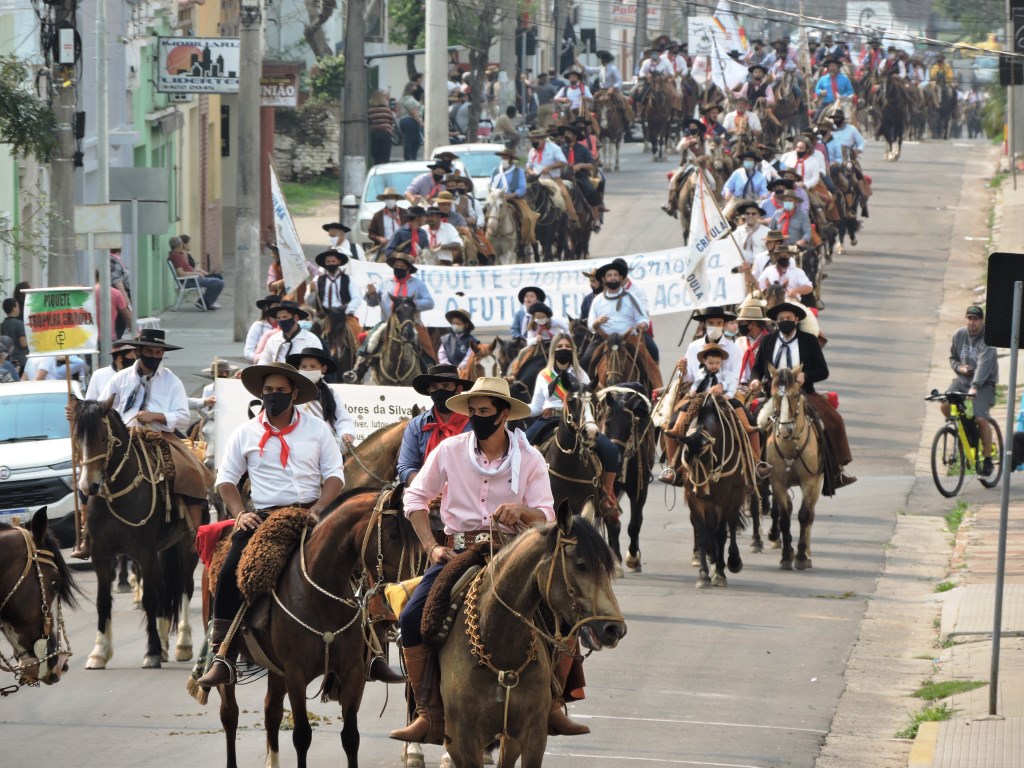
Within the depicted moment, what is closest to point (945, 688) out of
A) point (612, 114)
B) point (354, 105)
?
point (354, 105)

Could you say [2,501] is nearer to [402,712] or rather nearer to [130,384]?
[130,384]

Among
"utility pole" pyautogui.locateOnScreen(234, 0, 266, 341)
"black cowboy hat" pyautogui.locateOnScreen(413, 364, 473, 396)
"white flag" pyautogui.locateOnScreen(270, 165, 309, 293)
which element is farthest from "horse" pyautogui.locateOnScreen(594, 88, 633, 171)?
"black cowboy hat" pyautogui.locateOnScreen(413, 364, 473, 396)

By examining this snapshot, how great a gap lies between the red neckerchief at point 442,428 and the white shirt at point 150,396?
3170 millimetres

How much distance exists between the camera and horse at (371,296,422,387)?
23344 millimetres

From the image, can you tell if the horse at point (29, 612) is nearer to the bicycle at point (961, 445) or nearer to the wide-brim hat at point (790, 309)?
the wide-brim hat at point (790, 309)

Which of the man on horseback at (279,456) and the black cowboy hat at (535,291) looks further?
the black cowboy hat at (535,291)

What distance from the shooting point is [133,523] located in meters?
15.2

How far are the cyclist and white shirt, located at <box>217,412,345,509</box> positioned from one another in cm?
1373

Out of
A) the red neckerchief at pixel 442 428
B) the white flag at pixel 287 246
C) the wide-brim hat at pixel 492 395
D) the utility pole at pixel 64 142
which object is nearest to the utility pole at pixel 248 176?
the white flag at pixel 287 246

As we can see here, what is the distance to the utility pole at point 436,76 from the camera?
40062mm

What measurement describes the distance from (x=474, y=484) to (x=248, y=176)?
22977 millimetres

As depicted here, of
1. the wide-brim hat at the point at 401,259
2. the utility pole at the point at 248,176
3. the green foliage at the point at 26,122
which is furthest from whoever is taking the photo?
the utility pole at the point at 248,176

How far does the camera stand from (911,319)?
34.4 metres

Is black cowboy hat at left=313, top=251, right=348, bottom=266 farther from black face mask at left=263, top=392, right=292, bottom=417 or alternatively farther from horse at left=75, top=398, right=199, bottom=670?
black face mask at left=263, top=392, right=292, bottom=417
